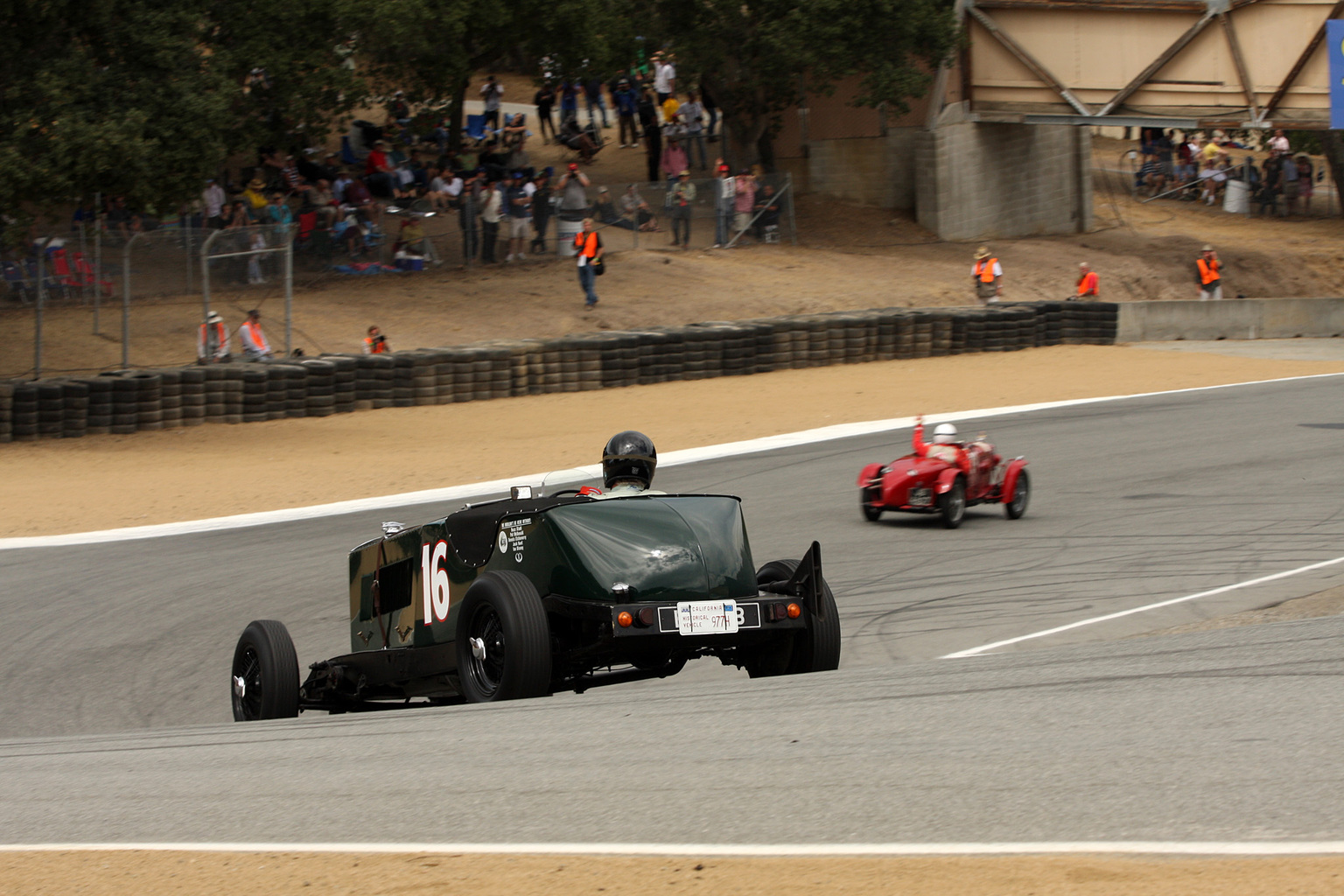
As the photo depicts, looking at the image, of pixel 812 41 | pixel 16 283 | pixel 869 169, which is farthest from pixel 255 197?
pixel 869 169

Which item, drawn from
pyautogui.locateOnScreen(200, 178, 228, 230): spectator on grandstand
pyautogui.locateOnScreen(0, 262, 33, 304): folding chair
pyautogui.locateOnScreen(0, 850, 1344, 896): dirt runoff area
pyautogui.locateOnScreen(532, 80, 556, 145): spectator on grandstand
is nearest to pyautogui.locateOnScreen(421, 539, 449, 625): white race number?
pyautogui.locateOnScreen(0, 850, 1344, 896): dirt runoff area

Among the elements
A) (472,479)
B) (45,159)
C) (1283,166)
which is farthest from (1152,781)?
(1283,166)

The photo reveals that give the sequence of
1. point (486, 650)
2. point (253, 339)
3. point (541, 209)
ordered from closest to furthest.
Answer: point (486, 650) < point (253, 339) < point (541, 209)

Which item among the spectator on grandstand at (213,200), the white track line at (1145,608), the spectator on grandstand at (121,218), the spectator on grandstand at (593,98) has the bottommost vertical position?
the white track line at (1145,608)

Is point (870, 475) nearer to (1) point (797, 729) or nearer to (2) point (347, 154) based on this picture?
(1) point (797, 729)

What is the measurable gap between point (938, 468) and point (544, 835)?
32.0 feet

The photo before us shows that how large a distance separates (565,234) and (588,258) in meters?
2.86

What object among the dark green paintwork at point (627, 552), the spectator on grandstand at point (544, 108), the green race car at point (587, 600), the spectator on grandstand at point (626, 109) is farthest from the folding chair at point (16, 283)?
the spectator on grandstand at point (626, 109)

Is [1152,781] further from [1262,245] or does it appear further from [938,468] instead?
[1262,245]

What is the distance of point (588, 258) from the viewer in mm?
27266

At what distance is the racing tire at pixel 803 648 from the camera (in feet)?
22.9

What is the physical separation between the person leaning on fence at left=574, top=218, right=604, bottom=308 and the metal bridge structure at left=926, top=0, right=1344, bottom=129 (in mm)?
13100

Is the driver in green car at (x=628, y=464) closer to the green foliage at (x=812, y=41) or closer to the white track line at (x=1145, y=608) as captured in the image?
the white track line at (x=1145, y=608)

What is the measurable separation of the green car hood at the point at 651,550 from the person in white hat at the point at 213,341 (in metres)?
15.5
